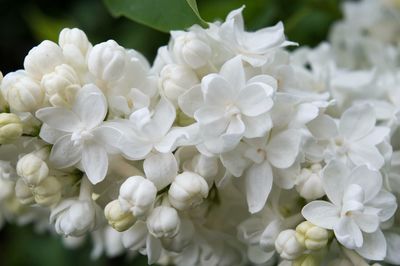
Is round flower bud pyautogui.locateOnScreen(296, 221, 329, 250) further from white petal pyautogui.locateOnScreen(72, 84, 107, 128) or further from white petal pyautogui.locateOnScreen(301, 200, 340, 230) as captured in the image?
white petal pyautogui.locateOnScreen(72, 84, 107, 128)

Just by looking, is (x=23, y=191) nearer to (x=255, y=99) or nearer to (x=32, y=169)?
(x=32, y=169)

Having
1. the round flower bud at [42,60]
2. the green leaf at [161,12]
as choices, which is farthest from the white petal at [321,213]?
the round flower bud at [42,60]

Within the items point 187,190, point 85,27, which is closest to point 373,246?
point 187,190

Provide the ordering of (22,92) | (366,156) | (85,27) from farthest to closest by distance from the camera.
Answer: (85,27)
(366,156)
(22,92)

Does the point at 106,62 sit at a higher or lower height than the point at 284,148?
higher

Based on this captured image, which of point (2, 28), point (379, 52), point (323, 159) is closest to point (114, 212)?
point (323, 159)

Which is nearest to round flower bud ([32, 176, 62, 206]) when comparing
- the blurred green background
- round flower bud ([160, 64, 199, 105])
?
round flower bud ([160, 64, 199, 105])

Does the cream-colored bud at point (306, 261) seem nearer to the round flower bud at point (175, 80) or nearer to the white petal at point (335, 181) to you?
the white petal at point (335, 181)
